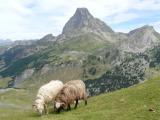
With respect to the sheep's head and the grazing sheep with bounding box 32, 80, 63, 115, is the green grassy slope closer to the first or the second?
the sheep's head

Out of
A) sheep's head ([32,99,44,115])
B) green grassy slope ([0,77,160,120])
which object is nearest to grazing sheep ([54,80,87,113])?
green grassy slope ([0,77,160,120])

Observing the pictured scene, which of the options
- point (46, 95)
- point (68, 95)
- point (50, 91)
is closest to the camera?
point (68, 95)

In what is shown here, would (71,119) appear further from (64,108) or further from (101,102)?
(101,102)

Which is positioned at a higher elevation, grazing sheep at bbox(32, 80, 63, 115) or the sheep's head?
grazing sheep at bbox(32, 80, 63, 115)

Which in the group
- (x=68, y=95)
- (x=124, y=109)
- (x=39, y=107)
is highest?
(x=68, y=95)

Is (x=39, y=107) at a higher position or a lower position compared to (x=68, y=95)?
lower

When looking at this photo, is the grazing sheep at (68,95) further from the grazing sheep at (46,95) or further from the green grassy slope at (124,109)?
the grazing sheep at (46,95)

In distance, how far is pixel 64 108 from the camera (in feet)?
125

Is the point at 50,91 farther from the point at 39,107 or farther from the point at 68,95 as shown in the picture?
the point at 68,95

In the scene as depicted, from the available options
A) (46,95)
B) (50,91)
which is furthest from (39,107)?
(50,91)

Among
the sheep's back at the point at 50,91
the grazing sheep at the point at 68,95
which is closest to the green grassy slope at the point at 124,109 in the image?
the grazing sheep at the point at 68,95

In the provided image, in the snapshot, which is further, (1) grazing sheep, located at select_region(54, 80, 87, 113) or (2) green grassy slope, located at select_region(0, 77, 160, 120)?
(1) grazing sheep, located at select_region(54, 80, 87, 113)

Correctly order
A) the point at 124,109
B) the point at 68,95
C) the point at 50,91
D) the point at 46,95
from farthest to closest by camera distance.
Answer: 1. the point at 50,91
2. the point at 46,95
3. the point at 68,95
4. the point at 124,109

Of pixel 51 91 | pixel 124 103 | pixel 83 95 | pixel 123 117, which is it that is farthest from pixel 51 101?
pixel 123 117
